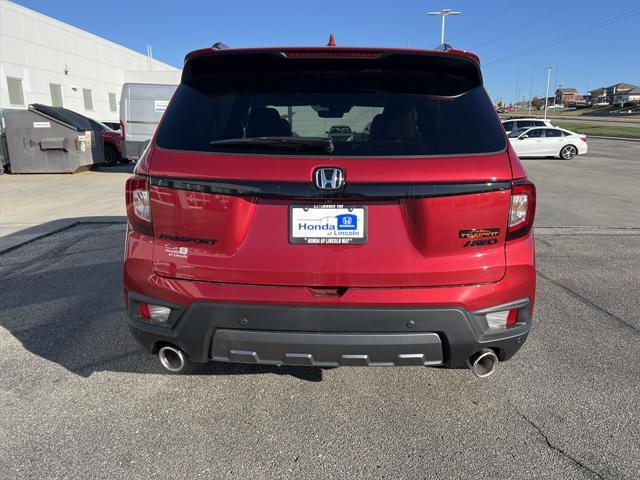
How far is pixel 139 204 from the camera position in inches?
88.7

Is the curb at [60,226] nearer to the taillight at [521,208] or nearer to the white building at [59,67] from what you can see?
the taillight at [521,208]

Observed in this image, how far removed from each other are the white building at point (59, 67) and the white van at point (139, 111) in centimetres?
1275

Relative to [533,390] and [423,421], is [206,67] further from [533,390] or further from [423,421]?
[533,390]

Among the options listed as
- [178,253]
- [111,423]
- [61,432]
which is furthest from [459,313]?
[61,432]

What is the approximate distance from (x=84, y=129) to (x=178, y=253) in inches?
546

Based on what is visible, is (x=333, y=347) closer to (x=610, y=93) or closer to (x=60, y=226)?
(x=60, y=226)

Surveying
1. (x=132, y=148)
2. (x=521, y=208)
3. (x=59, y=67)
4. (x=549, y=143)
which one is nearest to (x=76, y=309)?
(x=521, y=208)

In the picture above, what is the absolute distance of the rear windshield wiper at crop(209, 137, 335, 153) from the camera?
2.12 meters

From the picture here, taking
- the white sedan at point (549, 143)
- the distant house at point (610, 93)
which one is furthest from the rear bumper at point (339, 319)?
the distant house at point (610, 93)

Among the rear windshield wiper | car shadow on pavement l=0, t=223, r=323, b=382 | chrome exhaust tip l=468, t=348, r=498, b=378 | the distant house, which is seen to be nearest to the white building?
car shadow on pavement l=0, t=223, r=323, b=382

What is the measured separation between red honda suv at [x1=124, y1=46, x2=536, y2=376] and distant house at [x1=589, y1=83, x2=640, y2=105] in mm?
144265

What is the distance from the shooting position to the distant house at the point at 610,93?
12941 centimetres

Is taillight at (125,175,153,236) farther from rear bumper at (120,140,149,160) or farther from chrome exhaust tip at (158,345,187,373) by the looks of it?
rear bumper at (120,140,149,160)

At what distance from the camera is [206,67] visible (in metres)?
2.39
